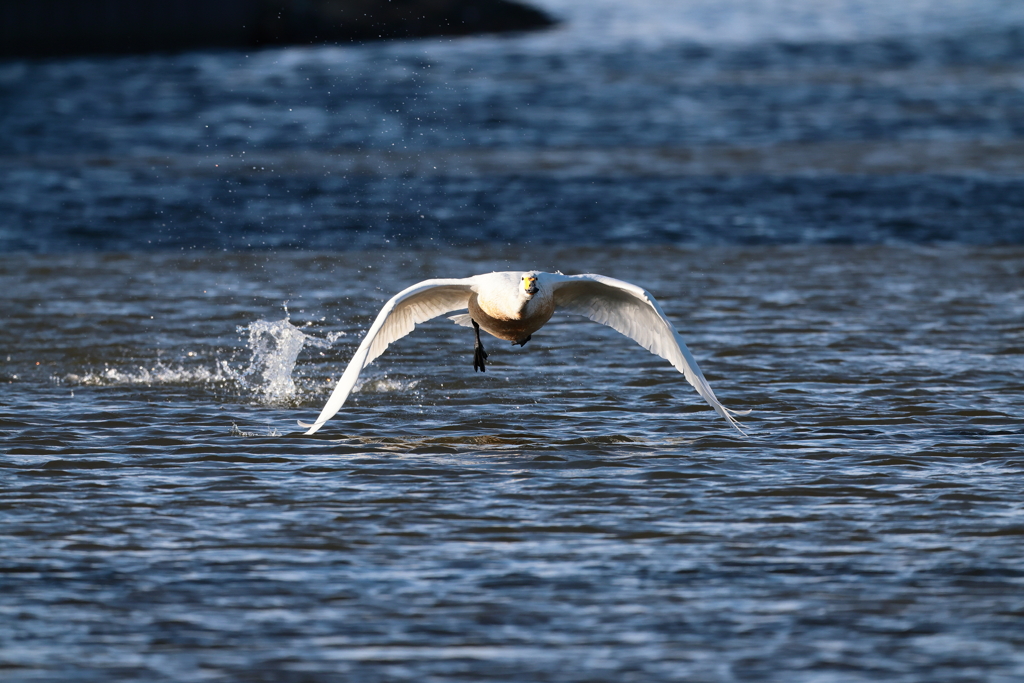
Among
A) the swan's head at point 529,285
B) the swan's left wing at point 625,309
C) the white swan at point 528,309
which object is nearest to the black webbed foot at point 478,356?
the white swan at point 528,309

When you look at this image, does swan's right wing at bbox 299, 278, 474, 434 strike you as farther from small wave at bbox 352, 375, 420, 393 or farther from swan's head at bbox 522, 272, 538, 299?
small wave at bbox 352, 375, 420, 393

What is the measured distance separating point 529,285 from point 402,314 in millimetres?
1088

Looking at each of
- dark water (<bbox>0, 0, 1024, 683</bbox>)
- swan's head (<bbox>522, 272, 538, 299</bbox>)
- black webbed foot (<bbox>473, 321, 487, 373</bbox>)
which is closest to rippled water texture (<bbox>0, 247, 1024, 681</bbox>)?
dark water (<bbox>0, 0, 1024, 683</bbox>)

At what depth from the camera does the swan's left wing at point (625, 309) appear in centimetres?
1063

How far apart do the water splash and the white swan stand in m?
1.19

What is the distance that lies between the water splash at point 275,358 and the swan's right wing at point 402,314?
3.67 ft

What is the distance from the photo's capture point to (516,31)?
51.0 m

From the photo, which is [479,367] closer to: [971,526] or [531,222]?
[971,526]

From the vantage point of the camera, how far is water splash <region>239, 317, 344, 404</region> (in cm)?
1236

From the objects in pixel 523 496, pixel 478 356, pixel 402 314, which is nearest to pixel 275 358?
pixel 478 356

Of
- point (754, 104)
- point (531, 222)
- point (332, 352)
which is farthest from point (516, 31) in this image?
point (332, 352)

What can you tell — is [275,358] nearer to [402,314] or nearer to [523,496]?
[402,314]

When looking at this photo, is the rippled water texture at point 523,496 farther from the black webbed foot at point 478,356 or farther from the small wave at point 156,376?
the black webbed foot at point 478,356

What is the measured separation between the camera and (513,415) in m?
11.6
